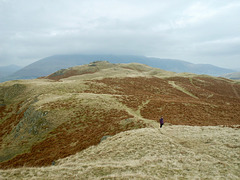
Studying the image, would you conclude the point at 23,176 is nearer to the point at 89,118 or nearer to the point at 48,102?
the point at 89,118

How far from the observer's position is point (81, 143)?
79.7ft

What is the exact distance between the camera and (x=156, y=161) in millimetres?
14312

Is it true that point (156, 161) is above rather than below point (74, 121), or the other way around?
above

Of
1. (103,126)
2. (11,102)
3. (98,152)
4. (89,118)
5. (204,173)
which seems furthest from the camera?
(11,102)

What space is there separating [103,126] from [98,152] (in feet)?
33.3

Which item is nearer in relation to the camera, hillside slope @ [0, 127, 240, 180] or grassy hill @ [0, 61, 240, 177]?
hillside slope @ [0, 127, 240, 180]

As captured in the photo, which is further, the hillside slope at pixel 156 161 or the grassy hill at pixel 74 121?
the grassy hill at pixel 74 121

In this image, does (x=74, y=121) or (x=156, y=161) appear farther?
(x=74, y=121)

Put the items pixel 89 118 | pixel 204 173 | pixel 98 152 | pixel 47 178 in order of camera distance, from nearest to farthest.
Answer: pixel 47 178
pixel 204 173
pixel 98 152
pixel 89 118

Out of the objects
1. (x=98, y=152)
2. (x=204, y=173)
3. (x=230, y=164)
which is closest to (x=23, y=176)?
(x=98, y=152)

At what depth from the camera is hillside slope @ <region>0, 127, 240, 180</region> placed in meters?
11.8

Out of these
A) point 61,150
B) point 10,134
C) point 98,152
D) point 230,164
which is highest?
point 230,164

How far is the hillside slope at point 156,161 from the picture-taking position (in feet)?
38.8

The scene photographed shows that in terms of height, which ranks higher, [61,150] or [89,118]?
[89,118]
